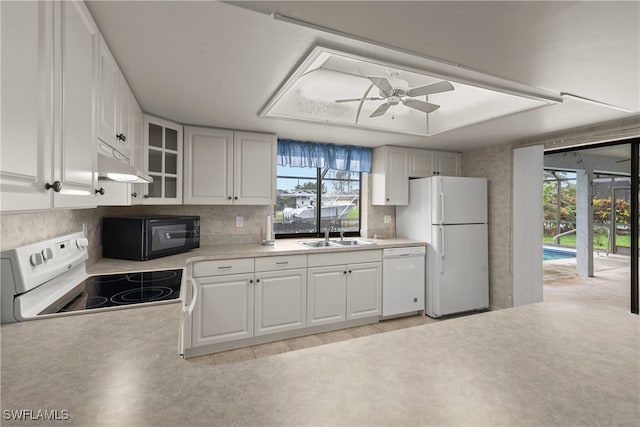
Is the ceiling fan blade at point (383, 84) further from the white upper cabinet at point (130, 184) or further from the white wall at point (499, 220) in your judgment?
the white wall at point (499, 220)

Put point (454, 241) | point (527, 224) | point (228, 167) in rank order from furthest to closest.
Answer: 1. point (454, 241)
2. point (527, 224)
3. point (228, 167)

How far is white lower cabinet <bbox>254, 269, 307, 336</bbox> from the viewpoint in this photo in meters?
2.79

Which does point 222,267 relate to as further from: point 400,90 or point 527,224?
point 527,224

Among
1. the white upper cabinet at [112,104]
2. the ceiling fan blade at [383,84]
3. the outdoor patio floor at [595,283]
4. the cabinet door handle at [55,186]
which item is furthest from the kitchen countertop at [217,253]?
the outdoor patio floor at [595,283]

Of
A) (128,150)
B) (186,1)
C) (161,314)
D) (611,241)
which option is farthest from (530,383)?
(611,241)

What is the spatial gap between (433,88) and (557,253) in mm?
3192

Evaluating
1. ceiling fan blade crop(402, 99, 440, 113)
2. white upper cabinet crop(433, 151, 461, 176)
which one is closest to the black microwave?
ceiling fan blade crop(402, 99, 440, 113)

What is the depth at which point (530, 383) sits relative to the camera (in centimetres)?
73

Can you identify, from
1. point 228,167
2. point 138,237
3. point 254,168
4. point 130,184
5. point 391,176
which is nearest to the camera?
point 130,184

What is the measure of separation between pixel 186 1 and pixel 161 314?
1286 mm

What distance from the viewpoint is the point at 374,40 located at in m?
1.23

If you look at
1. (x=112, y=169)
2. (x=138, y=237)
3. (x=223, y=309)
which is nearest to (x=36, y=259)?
(x=112, y=169)

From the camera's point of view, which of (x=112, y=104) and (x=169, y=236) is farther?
(x=169, y=236)

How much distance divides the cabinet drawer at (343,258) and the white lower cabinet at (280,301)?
167 mm
